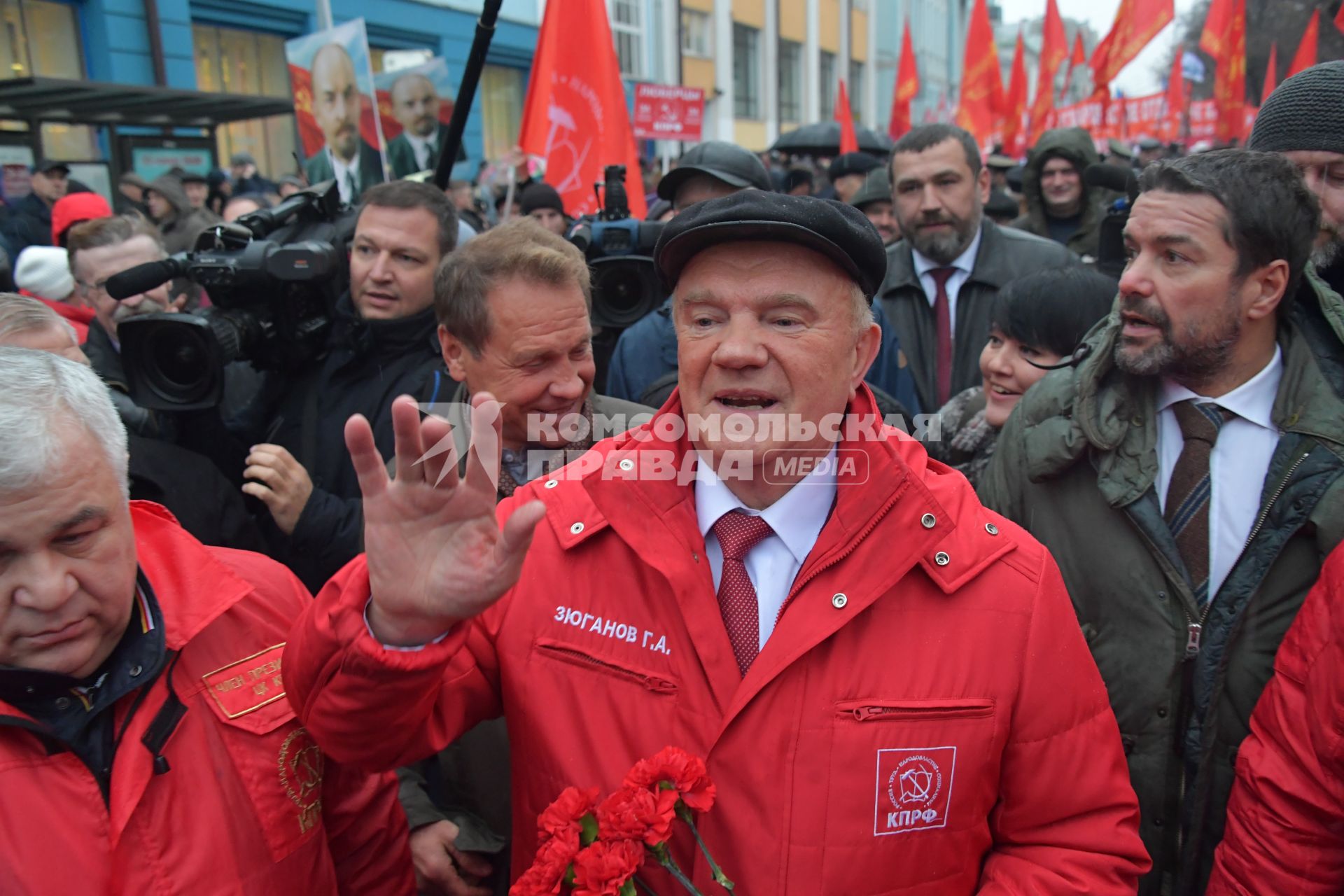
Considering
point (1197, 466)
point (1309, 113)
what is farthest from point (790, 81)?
point (1197, 466)

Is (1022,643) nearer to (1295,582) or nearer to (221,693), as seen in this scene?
(1295,582)

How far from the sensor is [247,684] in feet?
5.16

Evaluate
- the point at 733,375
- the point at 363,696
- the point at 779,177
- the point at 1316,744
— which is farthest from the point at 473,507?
the point at 779,177

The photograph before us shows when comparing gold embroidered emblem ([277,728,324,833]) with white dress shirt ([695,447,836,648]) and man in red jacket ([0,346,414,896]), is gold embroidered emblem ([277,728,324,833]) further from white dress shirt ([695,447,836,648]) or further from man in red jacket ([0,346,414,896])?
white dress shirt ([695,447,836,648])

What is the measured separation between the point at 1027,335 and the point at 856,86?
38.0 meters

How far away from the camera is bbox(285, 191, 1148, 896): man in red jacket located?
52.9 inches

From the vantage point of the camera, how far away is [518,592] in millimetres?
1609

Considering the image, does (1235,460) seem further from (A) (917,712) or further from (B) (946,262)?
(B) (946,262)

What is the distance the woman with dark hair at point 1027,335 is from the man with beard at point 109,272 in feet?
8.76

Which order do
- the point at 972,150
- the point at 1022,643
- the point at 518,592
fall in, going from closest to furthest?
the point at 1022,643, the point at 518,592, the point at 972,150

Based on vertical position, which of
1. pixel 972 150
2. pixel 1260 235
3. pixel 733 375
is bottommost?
pixel 733 375

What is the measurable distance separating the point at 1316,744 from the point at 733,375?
1.20m

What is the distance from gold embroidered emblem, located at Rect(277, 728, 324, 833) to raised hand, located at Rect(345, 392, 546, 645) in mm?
404

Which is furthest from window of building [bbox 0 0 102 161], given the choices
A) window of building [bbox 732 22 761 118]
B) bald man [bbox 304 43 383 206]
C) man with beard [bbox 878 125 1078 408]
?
window of building [bbox 732 22 761 118]
